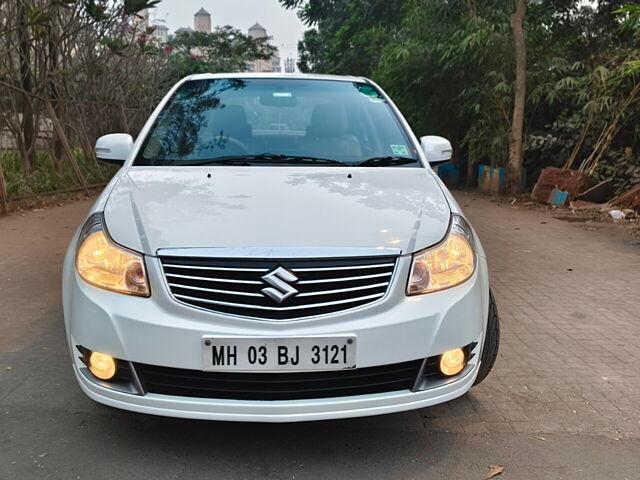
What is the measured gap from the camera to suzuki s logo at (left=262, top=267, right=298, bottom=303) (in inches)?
94.0

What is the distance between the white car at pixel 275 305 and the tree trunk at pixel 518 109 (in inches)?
396

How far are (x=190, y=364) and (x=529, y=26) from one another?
13.2 m

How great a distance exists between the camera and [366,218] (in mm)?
2715

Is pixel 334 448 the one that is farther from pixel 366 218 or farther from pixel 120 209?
pixel 120 209

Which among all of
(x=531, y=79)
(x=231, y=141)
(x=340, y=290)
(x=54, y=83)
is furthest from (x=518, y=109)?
(x=340, y=290)

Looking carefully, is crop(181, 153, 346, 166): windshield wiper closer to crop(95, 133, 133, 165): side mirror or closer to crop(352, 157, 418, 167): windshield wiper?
crop(352, 157, 418, 167): windshield wiper

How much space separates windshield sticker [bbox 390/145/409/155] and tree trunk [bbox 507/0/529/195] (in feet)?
29.7

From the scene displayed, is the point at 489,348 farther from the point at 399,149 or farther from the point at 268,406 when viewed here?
the point at 399,149

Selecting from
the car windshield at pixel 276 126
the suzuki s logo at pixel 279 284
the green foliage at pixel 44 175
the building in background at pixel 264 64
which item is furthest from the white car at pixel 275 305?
the building in background at pixel 264 64

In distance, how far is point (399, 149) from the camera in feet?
12.1

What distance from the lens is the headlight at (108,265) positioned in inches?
98.0

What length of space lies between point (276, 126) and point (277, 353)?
1826 mm

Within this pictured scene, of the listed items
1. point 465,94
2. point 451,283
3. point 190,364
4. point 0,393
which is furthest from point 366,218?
point 465,94

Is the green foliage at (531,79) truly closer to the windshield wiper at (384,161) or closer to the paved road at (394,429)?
the paved road at (394,429)
